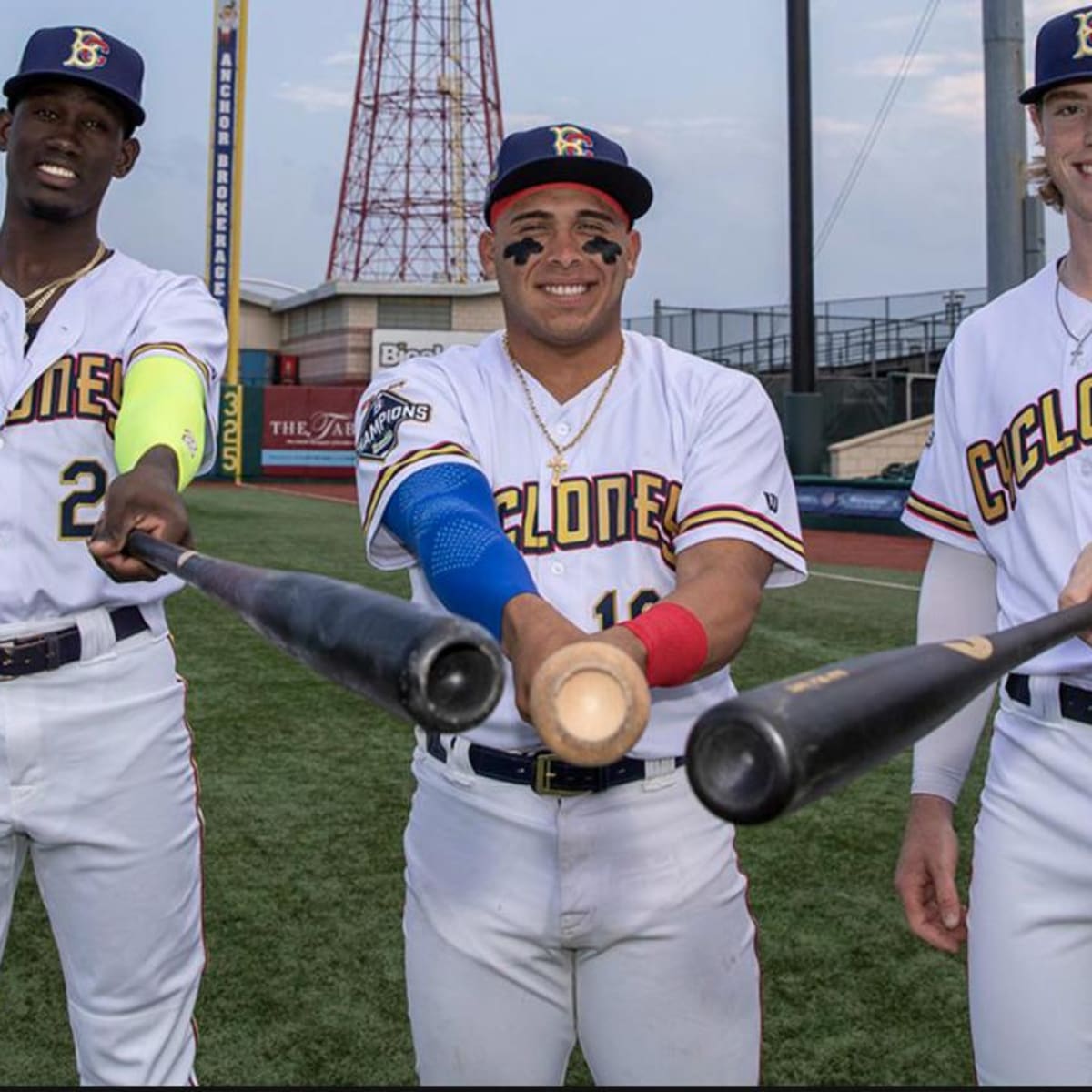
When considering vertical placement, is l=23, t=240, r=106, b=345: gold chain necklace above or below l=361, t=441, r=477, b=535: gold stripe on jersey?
above

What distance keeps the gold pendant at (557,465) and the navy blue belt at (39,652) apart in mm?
1017

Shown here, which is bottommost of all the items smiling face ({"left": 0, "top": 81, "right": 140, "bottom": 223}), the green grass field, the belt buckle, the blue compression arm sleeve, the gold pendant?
the green grass field

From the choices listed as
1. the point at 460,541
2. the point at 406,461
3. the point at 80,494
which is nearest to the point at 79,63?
the point at 80,494

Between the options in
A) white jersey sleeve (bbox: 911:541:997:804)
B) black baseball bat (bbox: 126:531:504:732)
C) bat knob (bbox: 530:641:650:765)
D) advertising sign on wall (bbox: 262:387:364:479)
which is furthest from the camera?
advertising sign on wall (bbox: 262:387:364:479)

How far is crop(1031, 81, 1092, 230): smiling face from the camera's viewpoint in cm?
222

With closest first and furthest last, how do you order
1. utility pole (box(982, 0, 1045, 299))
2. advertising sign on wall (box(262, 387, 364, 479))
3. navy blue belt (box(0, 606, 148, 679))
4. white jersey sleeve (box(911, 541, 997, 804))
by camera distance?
1. white jersey sleeve (box(911, 541, 997, 804))
2. navy blue belt (box(0, 606, 148, 679))
3. utility pole (box(982, 0, 1045, 299))
4. advertising sign on wall (box(262, 387, 364, 479))

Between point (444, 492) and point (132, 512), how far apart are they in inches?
19.6

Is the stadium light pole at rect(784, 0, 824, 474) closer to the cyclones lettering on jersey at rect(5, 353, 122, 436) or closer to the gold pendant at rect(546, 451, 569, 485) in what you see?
the cyclones lettering on jersey at rect(5, 353, 122, 436)

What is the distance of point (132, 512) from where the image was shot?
2.07 metres

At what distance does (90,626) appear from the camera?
8.46ft

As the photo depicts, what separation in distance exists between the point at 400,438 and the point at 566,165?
0.55m

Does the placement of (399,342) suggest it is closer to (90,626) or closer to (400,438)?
(90,626)

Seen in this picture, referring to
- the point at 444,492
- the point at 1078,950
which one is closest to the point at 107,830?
the point at 444,492

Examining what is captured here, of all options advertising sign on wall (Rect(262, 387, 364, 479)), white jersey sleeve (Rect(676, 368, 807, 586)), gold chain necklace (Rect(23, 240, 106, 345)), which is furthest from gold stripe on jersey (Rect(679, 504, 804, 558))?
advertising sign on wall (Rect(262, 387, 364, 479))
